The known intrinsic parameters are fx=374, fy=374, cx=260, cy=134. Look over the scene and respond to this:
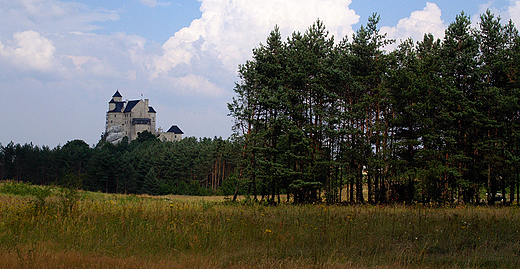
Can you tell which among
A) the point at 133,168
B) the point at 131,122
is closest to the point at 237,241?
the point at 133,168

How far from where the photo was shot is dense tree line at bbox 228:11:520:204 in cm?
2266

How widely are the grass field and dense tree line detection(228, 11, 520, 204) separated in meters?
12.2

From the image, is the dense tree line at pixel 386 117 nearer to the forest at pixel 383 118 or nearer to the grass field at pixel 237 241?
the forest at pixel 383 118

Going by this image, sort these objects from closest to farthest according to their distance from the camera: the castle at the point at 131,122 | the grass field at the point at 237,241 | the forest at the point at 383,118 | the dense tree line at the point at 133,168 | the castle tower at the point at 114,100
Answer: the grass field at the point at 237,241, the forest at the point at 383,118, the dense tree line at the point at 133,168, the castle at the point at 131,122, the castle tower at the point at 114,100

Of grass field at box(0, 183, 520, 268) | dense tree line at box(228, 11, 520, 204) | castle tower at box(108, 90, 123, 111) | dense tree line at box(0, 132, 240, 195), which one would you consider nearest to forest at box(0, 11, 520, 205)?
dense tree line at box(228, 11, 520, 204)

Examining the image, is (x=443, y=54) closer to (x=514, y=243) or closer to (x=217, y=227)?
(x=514, y=243)

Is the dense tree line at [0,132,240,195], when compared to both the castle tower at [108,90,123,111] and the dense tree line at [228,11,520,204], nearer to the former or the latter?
the dense tree line at [228,11,520,204]

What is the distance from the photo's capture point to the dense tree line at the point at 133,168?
81.9 m

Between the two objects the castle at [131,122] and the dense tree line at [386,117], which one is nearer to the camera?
the dense tree line at [386,117]

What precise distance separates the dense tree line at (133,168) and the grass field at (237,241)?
65848 mm

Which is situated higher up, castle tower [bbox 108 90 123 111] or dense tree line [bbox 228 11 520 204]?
castle tower [bbox 108 90 123 111]

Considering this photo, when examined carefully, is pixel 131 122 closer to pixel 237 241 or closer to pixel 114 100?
pixel 114 100

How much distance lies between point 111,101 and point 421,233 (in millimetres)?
169160

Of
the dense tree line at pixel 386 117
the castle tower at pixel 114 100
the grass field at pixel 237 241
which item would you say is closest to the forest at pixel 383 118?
the dense tree line at pixel 386 117
